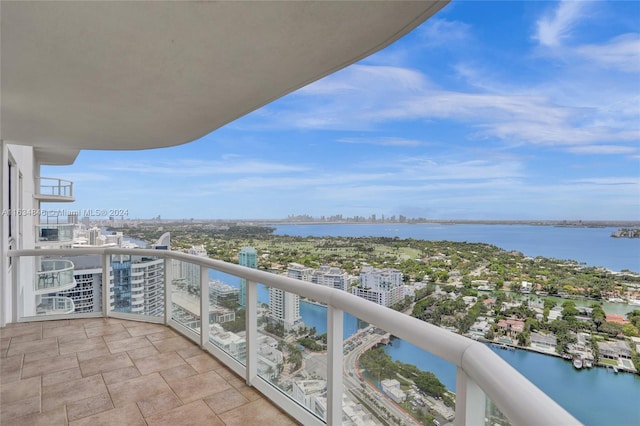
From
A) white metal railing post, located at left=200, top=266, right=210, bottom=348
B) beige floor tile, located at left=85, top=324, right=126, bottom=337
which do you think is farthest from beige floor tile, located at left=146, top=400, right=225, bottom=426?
beige floor tile, located at left=85, top=324, right=126, bottom=337

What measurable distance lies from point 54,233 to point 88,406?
369 inches

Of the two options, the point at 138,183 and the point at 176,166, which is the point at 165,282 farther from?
the point at 176,166

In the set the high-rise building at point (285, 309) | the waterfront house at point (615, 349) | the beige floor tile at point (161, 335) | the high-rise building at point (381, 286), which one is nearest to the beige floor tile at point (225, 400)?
the high-rise building at point (285, 309)

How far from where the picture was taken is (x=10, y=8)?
1.92 m

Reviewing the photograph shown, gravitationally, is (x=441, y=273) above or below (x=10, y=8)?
below

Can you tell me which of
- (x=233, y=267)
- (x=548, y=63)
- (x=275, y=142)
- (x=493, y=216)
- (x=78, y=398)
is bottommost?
(x=78, y=398)

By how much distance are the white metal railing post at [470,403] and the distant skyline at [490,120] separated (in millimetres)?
2060

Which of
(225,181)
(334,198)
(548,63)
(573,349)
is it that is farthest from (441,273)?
(225,181)

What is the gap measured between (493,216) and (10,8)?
500 cm

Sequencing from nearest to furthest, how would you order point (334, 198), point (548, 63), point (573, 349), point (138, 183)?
point (573, 349) → point (548, 63) → point (334, 198) → point (138, 183)

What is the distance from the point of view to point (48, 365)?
3.57m

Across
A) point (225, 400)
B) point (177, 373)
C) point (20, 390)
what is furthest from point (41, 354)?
point (225, 400)

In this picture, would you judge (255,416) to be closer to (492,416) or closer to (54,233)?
(492,416)

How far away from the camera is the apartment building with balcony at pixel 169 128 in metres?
1.89
